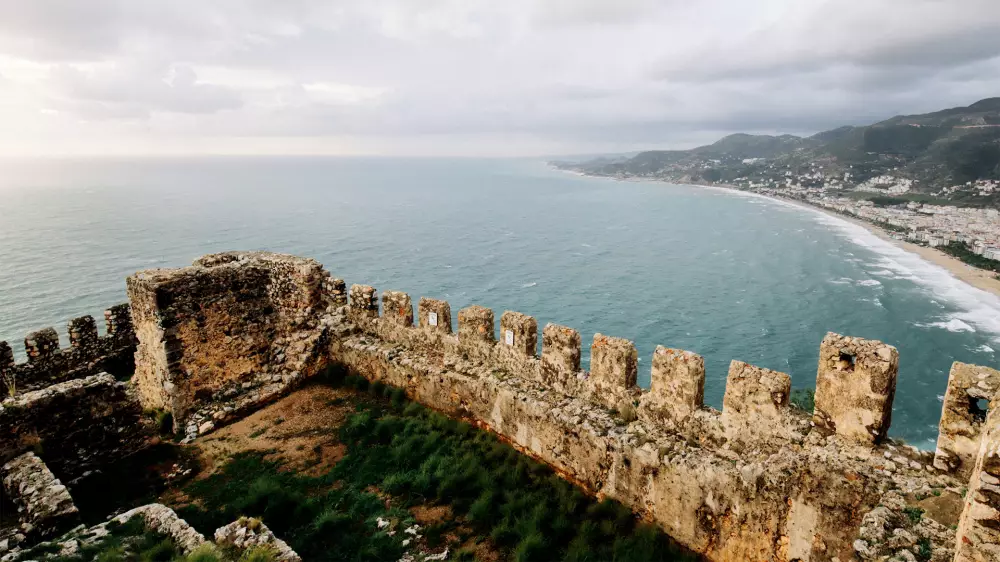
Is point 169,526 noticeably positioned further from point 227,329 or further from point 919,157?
point 919,157

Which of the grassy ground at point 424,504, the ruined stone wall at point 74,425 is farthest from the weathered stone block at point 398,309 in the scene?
the ruined stone wall at point 74,425

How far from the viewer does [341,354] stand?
9477 mm

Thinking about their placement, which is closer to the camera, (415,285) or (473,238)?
(415,285)

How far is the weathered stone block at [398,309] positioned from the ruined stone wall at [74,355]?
25.3 ft

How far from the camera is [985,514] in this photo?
3000mm

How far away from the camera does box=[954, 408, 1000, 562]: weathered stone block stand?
296cm

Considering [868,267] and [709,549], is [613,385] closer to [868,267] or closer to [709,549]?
[709,549]

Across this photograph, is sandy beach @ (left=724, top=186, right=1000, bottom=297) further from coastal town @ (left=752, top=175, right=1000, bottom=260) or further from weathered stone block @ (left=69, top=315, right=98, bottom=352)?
weathered stone block @ (left=69, top=315, right=98, bottom=352)

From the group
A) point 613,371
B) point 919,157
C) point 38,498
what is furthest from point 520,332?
point 919,157

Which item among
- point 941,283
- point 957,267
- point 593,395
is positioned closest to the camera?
point 593,395

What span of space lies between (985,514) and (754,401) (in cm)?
229

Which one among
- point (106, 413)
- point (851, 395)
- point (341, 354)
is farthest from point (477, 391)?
point (106, 413)

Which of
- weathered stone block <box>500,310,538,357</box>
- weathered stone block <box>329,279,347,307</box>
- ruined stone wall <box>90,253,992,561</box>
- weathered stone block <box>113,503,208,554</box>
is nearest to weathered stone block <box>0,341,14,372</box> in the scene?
ruined stone wall <box>90,253,992,561</box>

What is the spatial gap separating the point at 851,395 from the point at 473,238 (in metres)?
74.2
